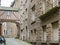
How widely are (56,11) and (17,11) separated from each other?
26.8m

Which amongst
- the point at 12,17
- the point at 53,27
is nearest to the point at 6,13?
the point at 12,17

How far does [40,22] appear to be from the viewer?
2152 centimetres

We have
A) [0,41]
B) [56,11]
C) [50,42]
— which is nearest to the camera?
[56,11]

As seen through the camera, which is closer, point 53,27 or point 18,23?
point 53,27

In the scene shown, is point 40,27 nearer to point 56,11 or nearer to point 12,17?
point 56,11

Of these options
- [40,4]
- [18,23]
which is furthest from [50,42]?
[18,23]

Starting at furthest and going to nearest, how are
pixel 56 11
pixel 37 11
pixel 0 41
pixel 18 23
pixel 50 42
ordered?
1. pixel 18 23
2. pixel 37 11
3. pixel 0 41
4. pixel 50 42
5. pixel 56 11

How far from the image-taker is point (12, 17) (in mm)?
43312

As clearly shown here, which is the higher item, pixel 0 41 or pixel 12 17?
pixel 12 17

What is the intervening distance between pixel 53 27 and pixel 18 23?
80.6 feet

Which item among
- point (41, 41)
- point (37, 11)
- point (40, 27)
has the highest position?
point (37, 11)

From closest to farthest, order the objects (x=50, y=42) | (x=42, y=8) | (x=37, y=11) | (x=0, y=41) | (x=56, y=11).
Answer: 1. (x=56, y=11)
2. (x=50, y=42)
3. (x=0, y=41)
4. (x=42, y=8)
5. (x=37, y=11)

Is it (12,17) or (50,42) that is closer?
(50,42)

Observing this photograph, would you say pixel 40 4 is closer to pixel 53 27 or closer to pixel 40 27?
pixel 40 27
